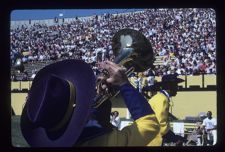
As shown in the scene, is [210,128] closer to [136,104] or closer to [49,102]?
[136,104]

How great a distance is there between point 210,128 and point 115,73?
36.1 inches

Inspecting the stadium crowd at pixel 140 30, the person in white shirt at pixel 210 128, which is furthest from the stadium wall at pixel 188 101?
the stadium crowd at pixel 140 30

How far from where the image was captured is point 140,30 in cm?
409

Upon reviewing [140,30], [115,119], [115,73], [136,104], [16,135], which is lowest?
[16,135]

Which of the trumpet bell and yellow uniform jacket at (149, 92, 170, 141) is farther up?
the trumpet bell

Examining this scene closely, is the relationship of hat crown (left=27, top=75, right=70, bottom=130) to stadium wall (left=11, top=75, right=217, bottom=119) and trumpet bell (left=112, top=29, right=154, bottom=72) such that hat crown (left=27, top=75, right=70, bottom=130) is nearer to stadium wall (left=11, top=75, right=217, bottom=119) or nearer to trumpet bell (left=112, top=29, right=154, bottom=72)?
stadium wall (left=11, top=75, right=217, bottom=119)

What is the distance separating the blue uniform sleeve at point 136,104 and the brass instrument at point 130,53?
0.11 metres

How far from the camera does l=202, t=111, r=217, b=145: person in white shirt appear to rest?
4.09m

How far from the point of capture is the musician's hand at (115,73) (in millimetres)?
4055

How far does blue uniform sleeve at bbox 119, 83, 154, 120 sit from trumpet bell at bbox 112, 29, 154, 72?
0.18 m

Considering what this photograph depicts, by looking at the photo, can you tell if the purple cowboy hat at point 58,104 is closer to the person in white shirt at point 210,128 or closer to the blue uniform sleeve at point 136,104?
the blue uniform sleeve at point 136,104

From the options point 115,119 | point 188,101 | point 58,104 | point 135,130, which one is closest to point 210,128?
point 188,101

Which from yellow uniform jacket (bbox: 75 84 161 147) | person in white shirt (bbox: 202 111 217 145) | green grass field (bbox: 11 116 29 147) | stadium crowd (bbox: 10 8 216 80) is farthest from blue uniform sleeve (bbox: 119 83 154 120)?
green grass field (bbox: 11 116 29 147)
